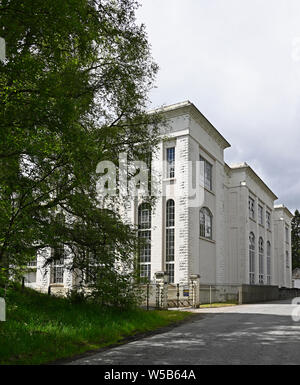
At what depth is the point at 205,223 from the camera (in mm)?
29953

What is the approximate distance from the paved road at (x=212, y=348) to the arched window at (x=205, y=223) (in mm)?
16091

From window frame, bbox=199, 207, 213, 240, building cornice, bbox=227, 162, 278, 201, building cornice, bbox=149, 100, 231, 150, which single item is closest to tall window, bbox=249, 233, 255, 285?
building cornice, bbox=227, 162, 278, 201

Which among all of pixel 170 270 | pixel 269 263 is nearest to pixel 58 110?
pixel 170 270

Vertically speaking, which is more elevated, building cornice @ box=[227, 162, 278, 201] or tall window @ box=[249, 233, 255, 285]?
building cornice @ box=[227, 162, 278, 201]

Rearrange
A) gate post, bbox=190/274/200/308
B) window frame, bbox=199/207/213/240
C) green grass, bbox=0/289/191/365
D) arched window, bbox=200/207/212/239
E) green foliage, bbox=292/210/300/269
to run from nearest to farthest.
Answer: green grass, bbox=0/289/191/365
gate post, bbox=190/274/200/308
window frame, bbox=199/207/213/240
arched window, bbox=200/207/212/239
green foliage, bbox=292/210/300/269

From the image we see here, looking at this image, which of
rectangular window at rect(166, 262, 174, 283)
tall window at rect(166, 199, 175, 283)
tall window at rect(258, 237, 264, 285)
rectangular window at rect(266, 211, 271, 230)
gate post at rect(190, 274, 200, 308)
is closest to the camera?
gate post at rect(190, 274, 200, 308)

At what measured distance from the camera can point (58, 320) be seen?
1130cm

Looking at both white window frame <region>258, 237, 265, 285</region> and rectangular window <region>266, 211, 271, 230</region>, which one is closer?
white window frame <region>258, 237, 265, 285</region>

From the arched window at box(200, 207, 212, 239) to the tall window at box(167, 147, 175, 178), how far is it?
139 inches

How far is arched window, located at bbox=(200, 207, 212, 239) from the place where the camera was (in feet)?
96.2

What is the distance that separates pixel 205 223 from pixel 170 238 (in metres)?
3.97

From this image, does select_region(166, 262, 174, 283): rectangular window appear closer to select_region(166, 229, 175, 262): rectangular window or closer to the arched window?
select_region(166, 229, 175, 262): rectangular window
